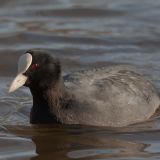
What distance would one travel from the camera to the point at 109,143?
28.2 ft

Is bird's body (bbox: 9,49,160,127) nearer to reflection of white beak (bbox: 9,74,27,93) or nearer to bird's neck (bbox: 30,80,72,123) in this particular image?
bird's neck (bbox: 30,80,72,123)

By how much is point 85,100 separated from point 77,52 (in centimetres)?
356

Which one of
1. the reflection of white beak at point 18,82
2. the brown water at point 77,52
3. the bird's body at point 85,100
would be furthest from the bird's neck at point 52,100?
the reflection of white beak at point 18,82

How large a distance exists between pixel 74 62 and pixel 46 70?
3143 mm

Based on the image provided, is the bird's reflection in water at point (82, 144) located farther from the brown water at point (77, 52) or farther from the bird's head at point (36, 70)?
the bird's head at point (36, 70)

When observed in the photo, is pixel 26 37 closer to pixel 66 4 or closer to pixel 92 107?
pixel 66 4

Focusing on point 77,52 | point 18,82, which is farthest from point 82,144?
point 77,52

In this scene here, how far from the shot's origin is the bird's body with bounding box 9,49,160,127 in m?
9.04

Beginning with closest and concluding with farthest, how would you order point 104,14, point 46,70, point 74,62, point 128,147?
point 128,147, point 46,70, point 74,62, point 104,14

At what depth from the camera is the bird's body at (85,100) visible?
9.04m

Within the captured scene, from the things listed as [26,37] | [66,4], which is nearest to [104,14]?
[66,4]

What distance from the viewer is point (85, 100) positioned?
908 cm

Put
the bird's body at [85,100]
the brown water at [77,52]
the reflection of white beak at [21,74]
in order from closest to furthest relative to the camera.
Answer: the brown water at [77,52]
the reflection of white beak at [21,74]
the bird's body at [85,100]

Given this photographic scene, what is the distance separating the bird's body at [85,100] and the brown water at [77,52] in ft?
0.40
